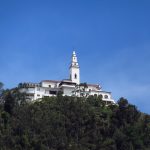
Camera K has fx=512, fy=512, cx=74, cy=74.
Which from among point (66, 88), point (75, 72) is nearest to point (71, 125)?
point (66, 88)

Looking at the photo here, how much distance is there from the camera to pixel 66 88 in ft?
288

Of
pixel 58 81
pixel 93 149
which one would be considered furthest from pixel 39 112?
pixel 58 81

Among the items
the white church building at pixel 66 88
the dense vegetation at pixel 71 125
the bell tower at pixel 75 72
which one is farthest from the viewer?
the bell tower at pixel 75 72

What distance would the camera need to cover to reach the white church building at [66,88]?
84812mm

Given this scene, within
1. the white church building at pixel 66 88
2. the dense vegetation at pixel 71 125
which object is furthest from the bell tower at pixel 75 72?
the dense vegetation at pixel 71 125

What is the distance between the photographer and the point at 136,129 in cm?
6962

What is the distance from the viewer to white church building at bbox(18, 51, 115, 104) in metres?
84.8

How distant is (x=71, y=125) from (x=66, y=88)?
18419 millimetres

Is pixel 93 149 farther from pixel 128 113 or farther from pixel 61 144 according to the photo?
pixel 128 113

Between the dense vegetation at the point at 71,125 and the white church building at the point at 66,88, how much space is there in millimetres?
7804

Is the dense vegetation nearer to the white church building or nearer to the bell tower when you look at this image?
the white church building

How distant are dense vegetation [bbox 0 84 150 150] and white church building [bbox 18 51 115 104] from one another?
7.80 metres

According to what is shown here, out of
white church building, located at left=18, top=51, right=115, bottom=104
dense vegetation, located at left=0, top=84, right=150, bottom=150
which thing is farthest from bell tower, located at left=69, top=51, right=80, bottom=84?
dense vegetation, located at left=0, top=84, right=150, bottom=150

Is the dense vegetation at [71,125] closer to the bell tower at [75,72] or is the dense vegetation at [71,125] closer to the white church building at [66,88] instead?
the white church building at [66,88]
